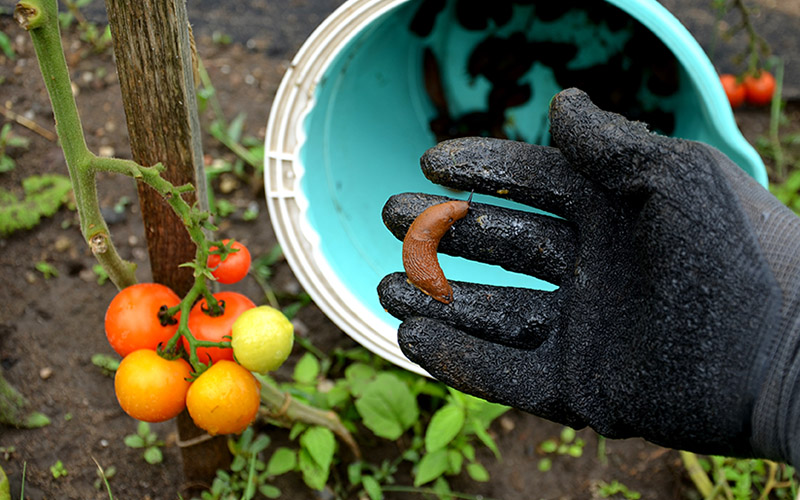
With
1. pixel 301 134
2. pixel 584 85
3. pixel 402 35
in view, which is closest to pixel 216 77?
pixel 402 35

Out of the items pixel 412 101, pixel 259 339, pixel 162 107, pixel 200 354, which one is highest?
pixel 162 107

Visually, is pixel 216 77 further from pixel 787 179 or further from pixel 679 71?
Result: pixel 787 179

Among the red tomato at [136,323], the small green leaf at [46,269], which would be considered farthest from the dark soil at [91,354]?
the red tomato at [136,323]

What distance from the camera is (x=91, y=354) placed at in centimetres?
207

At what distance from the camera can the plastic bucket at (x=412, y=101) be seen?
5.89 ft

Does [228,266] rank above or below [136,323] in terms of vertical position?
above

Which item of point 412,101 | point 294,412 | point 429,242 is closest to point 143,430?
point 294,412

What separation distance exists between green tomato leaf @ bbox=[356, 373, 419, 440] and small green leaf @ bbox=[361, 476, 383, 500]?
132 mm

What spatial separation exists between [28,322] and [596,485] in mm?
1896

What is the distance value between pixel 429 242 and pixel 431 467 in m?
0.88

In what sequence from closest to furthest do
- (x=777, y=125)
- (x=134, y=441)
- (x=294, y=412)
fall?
(x=294, y=412) < (x=134, y=441) < (x=777, y=125)

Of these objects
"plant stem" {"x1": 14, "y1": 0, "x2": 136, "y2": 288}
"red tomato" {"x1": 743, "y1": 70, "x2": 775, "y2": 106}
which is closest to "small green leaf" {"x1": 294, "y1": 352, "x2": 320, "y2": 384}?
"plant stem" {"x1": 14, "y1": 0, "x2": 136, "y2": 288}

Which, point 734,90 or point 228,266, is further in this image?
point 734,90

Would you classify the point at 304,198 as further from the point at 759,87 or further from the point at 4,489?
the point at 759,87
